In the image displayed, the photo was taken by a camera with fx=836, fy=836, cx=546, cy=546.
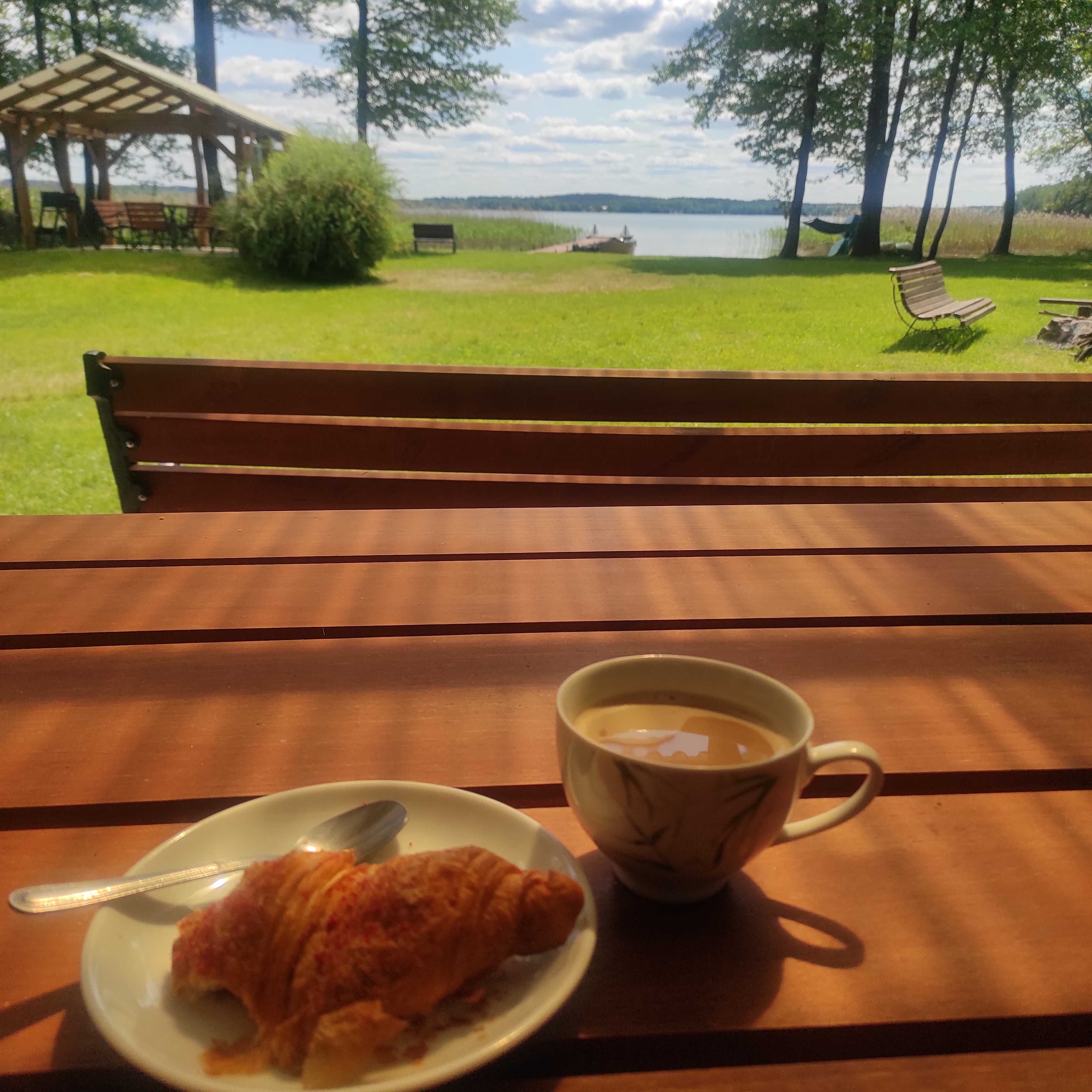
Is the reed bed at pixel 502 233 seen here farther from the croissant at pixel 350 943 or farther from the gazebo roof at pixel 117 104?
the croissant at pixel 350 943

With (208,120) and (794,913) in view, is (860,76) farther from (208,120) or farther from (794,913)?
A: (794,913)

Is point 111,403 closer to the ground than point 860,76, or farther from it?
closer to the ground

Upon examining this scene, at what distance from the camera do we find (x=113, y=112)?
12.0 meters

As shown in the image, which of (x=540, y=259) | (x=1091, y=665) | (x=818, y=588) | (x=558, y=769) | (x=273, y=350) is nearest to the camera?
(x=558, y=769)

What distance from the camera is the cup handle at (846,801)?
1.57ft

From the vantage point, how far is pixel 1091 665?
80 cm

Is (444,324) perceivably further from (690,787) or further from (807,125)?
(807,125)

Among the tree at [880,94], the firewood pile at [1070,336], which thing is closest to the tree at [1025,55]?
the tree at [880,94]

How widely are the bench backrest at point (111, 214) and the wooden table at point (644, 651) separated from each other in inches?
494

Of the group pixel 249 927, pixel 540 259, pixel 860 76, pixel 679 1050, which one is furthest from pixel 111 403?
pixel 860 76

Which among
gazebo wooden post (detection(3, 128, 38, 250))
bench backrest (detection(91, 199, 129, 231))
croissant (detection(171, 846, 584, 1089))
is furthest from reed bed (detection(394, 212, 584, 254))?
croissant (detection(171, 846, 584, 1089))

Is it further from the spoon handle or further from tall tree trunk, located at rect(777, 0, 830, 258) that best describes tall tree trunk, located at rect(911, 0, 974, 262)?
the spoon handle

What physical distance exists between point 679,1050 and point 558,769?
0.72ft

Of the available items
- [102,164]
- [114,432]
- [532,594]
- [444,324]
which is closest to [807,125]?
[444,324]
